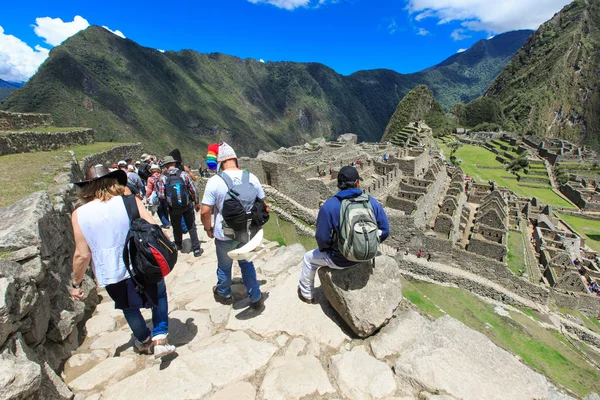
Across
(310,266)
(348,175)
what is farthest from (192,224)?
(348,175)

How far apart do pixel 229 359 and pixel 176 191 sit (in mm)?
3676

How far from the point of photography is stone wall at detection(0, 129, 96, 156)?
9.95 m

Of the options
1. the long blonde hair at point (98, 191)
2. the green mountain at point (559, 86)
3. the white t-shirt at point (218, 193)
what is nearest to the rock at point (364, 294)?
the white t-shirt at point (218, 193)

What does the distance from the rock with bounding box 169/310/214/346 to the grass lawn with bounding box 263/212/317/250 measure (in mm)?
7729

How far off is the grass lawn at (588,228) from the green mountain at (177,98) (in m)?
89.5

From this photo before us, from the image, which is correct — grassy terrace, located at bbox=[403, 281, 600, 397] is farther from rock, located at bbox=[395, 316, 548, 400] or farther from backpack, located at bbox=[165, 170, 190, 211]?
backpack, located at bbox=[165, 170, 190, 211]

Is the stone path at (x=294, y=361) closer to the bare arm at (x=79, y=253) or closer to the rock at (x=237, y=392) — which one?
the rock at (x=237, y=392)

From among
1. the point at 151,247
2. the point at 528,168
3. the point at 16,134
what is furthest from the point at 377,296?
the point at 528,168

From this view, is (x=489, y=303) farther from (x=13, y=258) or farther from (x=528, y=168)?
(x=528, y=168)

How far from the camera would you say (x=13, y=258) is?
282 centimetres

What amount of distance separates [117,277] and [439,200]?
83.8 ft

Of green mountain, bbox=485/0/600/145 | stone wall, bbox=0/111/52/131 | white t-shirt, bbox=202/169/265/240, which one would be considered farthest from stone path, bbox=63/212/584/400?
green mountain, bbox=485/0/600/145

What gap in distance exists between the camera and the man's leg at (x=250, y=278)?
3.89 m

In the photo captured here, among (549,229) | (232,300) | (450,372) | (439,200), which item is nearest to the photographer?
(450,372)
